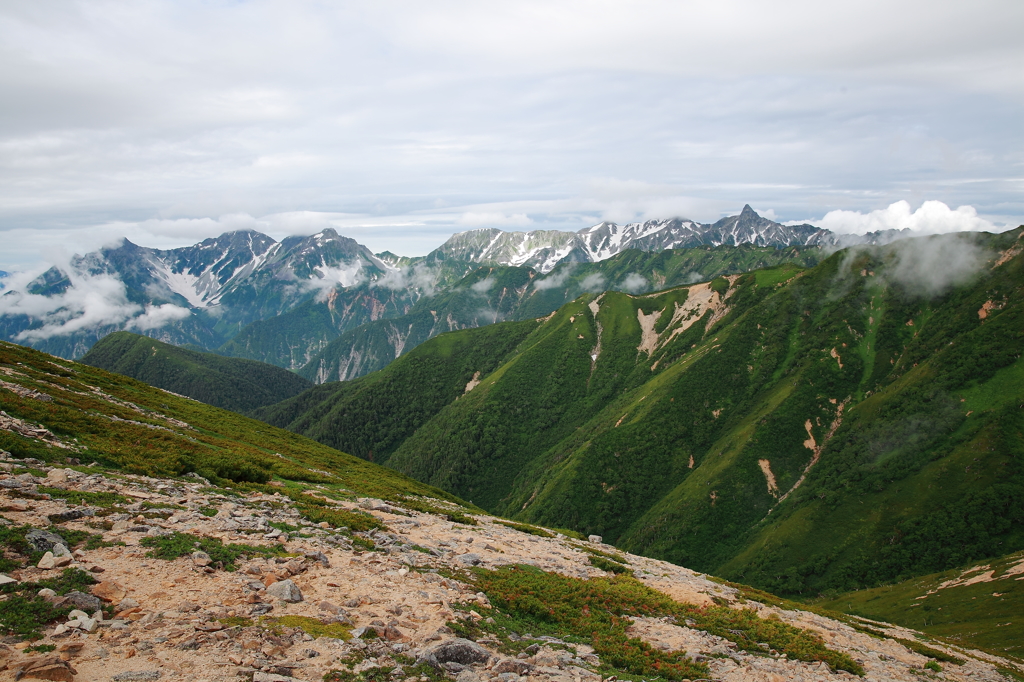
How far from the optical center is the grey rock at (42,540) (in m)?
16.9

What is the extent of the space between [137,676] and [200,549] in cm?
768

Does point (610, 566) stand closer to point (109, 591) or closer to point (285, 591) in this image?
point (285, 591)

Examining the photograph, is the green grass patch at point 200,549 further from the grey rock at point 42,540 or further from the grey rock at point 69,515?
the grey rock at point 69,515

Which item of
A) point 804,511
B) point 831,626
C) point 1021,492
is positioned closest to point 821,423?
point 804,511

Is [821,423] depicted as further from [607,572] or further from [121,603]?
[121,603]

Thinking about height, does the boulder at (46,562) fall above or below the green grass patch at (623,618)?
above

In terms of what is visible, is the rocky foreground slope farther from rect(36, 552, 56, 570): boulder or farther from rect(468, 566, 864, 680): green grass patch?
rect(468, 566, 864, 680): green grass patch

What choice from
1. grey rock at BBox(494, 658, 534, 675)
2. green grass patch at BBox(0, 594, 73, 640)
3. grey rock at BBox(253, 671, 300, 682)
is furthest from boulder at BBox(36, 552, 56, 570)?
grey rock at BBox(494, 658, 534, 675)

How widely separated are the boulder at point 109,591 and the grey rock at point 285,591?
4523mm

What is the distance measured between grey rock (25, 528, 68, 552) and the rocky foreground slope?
53 millimetres

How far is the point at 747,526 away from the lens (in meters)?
Answer: 176

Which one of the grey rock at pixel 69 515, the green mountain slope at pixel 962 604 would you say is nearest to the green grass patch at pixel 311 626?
the grey rock at pixel 69 515

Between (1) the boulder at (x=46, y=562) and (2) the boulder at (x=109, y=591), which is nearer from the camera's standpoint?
(2) the boulder at (x=109, y=591)

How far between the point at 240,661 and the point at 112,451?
2317cm
